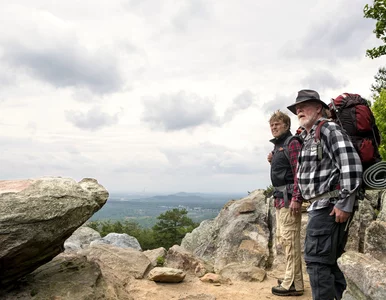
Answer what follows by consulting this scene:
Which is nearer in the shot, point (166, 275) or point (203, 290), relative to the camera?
point (203, 290)

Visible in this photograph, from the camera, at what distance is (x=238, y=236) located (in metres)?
12.4

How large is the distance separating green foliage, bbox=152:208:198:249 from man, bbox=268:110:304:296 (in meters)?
39.3

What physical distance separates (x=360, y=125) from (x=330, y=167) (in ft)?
2.47

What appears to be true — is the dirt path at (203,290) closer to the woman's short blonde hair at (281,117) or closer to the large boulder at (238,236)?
the large boulder at (238,236)

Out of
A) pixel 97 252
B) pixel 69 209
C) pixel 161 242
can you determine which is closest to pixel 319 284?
pixel 69 209

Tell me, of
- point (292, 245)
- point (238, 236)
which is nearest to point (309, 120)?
point (292, 245)

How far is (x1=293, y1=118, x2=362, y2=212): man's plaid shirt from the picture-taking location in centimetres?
501

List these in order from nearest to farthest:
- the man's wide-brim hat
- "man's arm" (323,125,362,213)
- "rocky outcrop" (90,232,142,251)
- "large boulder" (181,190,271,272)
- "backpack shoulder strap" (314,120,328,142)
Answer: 1. "man's arm" (323,125,362,213)
2. "backpack shoulder strap" (314,120,328,142)
3. the man's wide-brim hat
4. "large boulder" (181,190,271,272)
5. "rocky outcrop" (90,232,142,251)

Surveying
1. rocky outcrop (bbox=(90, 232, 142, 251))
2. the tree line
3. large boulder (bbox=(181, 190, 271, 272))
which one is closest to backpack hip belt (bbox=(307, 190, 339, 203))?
large boulder (bbox=(181, 190, 271, 272))

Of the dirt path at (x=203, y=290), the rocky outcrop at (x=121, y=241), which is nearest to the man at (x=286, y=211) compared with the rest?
the dirt path at (x=203, y=290)

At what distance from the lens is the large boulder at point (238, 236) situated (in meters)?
11.7

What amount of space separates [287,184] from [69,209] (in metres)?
4.59

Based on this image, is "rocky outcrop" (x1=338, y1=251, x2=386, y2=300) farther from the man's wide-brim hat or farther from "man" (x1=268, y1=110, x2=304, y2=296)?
"man" (x1=268, y1=110, x2=304, y2=296)

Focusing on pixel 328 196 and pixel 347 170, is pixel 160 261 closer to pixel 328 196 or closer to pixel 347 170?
pixel 328 196
